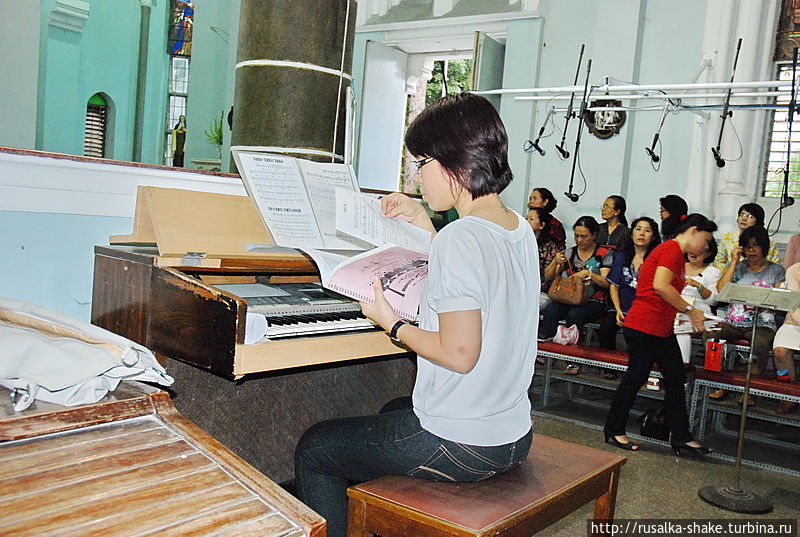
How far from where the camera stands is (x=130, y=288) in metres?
2.15

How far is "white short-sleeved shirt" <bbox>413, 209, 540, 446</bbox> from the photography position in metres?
1.63

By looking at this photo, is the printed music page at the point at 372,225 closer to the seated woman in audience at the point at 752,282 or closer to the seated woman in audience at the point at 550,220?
the seated woman in audience at the point at 752,282

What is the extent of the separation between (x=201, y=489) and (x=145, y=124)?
50.0 feet

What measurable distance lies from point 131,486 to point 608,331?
5043mm

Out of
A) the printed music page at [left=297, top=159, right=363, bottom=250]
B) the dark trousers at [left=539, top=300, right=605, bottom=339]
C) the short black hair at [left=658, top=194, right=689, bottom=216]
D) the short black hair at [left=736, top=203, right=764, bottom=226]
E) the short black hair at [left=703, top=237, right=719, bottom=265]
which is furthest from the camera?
the short black hair at [left=658, top=194, right=689, bottom=216]

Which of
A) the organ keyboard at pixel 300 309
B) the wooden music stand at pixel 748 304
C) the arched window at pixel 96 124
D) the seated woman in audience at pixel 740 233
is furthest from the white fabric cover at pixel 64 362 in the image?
the arched window at pixel 96 124

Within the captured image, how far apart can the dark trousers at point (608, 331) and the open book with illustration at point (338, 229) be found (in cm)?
371

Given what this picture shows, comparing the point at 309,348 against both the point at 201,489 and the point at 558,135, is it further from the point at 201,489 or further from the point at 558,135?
the point at 558,135

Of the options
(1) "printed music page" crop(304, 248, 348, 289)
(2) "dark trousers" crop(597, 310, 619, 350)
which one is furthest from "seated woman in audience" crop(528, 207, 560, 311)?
(1) "printed music page" crop(304, 248, 348, 289)

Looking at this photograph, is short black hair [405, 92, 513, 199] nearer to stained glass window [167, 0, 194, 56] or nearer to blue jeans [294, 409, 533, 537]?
blue jeans [294, 409, 533, 537]

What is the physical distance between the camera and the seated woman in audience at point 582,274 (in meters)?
5.88

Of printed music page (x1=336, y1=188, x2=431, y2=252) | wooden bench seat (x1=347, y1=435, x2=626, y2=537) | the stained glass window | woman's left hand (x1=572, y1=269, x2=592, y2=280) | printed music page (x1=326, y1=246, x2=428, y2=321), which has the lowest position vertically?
wooden bench seat (x1=347, y1=435, x2=626, y2=537)

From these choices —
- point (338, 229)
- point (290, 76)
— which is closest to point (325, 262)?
point (338, 229)

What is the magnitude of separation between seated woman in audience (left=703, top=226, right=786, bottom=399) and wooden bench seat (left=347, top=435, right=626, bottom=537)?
12.0 feet
